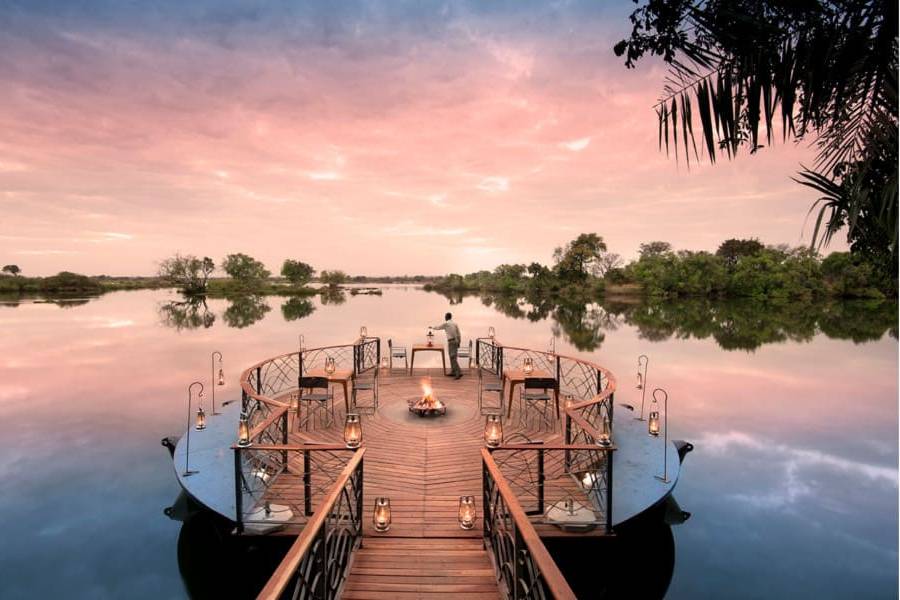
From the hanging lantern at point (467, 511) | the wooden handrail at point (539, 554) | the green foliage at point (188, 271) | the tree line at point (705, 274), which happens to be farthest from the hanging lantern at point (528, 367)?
the green foliage at point (188, 271)

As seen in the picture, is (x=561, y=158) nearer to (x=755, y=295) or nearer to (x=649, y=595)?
(x=649, y=595)

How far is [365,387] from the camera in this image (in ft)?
28.7

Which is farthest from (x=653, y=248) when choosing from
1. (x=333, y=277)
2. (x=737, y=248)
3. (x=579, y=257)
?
(x=333, y=277)

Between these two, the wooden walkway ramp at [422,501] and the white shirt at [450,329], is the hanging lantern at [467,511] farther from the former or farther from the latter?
the white shirt at [450,329]

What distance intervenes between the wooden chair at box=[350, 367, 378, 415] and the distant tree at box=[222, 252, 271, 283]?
88760 mm

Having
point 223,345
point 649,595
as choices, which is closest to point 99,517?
point 649,595

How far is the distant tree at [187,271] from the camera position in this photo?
83688 millimetres

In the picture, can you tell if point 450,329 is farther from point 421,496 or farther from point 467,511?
point 467,511

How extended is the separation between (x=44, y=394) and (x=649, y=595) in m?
20.2

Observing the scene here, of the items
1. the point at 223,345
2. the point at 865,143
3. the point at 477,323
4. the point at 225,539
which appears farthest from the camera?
the point at 477,323

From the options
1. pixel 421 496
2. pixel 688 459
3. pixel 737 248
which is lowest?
pixel 688 459

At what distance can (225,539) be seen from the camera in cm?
523

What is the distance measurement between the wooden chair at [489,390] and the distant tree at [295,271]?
9248 centimetres

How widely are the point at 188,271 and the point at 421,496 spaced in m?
98.0
